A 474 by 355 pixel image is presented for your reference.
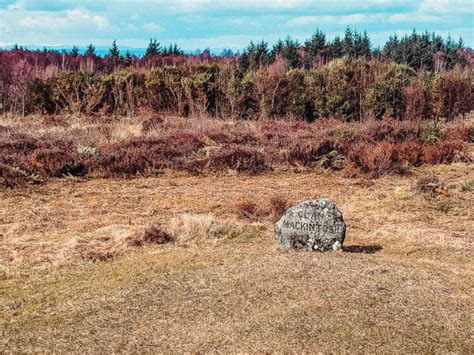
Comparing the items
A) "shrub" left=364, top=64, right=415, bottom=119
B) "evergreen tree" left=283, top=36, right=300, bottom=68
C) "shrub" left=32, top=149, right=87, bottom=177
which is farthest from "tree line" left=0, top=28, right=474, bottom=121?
"evergreen tree" left=283, top=36, right=300, bottom=68

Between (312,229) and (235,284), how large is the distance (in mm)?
1712

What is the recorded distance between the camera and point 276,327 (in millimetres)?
5227

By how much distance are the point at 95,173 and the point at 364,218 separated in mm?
6429

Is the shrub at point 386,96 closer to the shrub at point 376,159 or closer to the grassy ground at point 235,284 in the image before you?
the shrub at point 376,159

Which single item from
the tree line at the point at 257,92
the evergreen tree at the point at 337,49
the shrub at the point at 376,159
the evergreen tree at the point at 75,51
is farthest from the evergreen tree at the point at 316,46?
the shrub at the point at 376,159

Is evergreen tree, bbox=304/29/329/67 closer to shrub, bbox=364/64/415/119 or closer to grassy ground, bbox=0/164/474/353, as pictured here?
shrub, bbox=364/64/415/119

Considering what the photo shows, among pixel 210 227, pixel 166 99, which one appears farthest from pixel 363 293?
pixel 166 99

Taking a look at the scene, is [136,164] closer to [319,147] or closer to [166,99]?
[319,147]

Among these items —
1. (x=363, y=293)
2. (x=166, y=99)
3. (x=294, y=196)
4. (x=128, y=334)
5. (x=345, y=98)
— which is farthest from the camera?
(x=166, y=99)

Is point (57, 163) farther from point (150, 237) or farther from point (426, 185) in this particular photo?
point (426, 185)

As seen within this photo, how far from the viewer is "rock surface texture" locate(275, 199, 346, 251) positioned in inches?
298

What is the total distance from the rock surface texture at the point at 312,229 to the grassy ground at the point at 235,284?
0.26 m

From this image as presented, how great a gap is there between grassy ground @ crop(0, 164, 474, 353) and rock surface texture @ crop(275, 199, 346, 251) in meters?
0.26

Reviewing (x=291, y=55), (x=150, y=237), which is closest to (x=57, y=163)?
(x=150, y=237)
